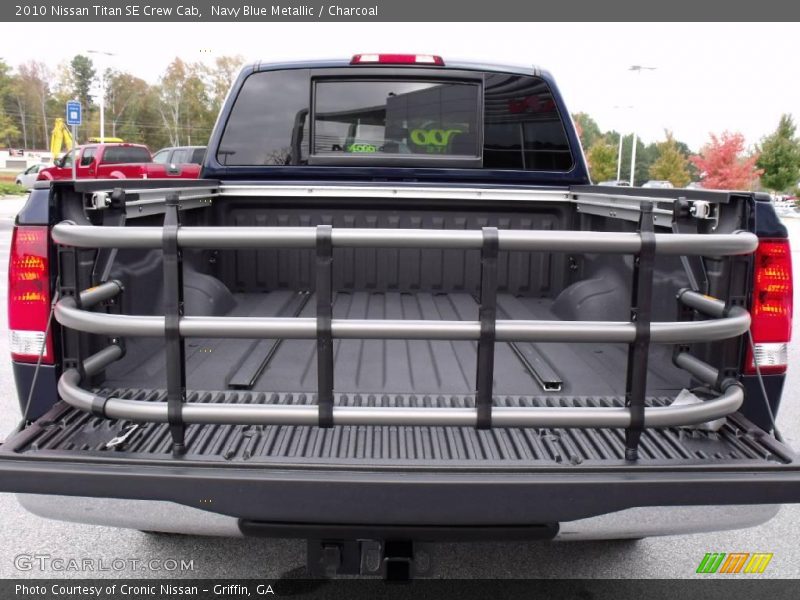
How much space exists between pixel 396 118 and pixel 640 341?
2.64 m

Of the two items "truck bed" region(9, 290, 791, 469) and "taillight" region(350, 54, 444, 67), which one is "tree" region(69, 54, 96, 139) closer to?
"taillight" region(350, 54, 444, 67)

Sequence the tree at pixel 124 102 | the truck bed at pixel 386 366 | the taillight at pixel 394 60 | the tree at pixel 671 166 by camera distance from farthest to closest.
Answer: the tree at pixel 124 102 < the tree at pixel 671 166 < the taillight at pixel 394 60 < the truck bed at pixel 386 366

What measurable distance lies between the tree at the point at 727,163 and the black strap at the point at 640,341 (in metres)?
55.9

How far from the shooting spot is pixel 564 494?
2.06 meters

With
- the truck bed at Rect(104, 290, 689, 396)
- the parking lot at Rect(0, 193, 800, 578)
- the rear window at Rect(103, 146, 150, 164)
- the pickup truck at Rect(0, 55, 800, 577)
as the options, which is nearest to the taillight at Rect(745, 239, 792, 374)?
the pickup truck at Rect(0, 55, 800, 577)

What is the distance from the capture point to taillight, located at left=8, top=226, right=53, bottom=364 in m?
2.27

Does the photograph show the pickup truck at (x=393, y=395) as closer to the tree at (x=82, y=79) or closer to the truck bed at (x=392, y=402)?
the truck bed at (x=392, y=402)

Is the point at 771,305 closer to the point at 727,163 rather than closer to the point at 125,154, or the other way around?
the point at 125,154

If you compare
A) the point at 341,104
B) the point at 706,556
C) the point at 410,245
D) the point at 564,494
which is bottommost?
the point at 706,556

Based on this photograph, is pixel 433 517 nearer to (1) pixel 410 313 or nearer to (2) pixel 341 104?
(1) pixel 410 313

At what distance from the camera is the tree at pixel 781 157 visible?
4709 centimetres

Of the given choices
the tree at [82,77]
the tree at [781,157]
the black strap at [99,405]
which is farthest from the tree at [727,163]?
the tree at [82,77]

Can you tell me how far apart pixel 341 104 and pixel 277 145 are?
0.46m

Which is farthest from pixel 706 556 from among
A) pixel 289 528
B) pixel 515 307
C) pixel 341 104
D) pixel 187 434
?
pixel 341 104
